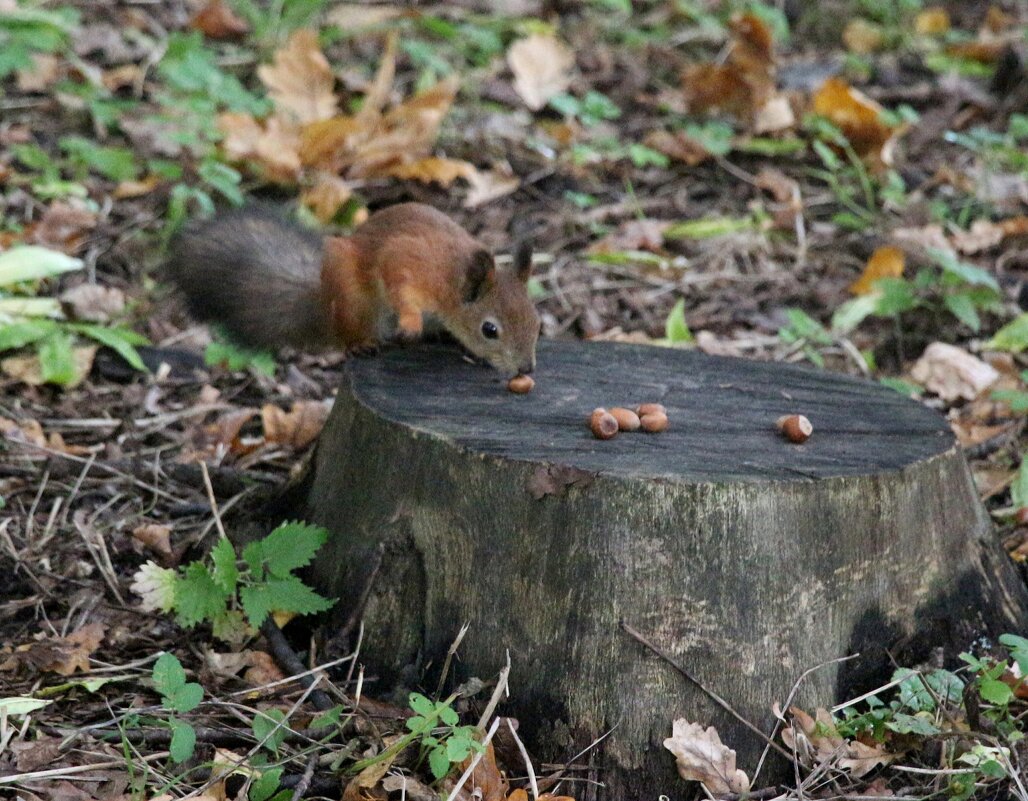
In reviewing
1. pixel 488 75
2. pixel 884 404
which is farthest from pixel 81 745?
pixel 488 75

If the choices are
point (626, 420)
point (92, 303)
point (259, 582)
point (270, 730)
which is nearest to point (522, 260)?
point (626, 420)

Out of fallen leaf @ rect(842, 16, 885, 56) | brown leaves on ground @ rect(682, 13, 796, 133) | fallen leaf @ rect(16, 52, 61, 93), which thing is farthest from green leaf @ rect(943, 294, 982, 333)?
fallen leaf @ rect(16, 52, 61, 93)

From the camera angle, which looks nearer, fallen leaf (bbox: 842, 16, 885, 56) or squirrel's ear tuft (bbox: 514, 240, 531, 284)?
squirrel's ear tuft (bbox: 514, 240, 531, 284)

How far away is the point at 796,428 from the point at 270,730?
1.09 meters

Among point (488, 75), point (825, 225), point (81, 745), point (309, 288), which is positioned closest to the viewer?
point (81, 745)

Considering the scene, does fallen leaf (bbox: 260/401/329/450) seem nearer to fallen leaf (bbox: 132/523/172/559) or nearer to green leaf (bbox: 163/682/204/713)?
fallen leaf (bbox: 132/523/172/559)

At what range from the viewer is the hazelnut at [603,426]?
7.64 ft

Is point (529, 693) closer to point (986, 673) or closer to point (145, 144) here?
point (986, 673)

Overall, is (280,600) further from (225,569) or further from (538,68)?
(538,68)

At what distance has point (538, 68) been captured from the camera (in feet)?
18.7

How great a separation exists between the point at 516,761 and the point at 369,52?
4.36m

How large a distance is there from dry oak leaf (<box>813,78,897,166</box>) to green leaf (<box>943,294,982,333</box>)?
128 centimetres

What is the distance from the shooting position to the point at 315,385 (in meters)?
3.86

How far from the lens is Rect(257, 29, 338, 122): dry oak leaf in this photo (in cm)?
507
